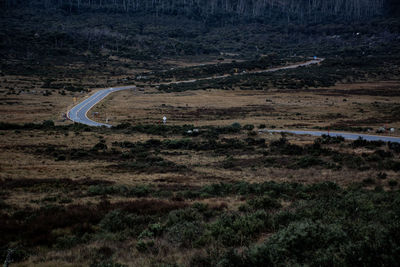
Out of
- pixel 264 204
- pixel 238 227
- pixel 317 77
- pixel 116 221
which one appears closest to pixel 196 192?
pixel 264 204

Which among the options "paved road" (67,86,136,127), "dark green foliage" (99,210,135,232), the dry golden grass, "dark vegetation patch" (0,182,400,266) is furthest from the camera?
"paved road" (67,86,136,127)

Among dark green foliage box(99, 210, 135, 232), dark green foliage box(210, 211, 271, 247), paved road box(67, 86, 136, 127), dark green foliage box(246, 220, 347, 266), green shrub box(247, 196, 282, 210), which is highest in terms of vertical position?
dark green foliage box(246, 220, 347, 266)

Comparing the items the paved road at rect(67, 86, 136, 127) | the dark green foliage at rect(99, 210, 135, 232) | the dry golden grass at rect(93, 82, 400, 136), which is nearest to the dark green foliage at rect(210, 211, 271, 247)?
the dark green foliage at rect(99, 210, 135, 232)

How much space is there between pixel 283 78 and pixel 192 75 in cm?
3247

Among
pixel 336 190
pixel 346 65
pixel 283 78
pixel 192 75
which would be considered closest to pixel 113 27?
pixel 192 75

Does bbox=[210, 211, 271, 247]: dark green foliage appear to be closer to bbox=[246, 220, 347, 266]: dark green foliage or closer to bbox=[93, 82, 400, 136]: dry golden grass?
bbox=[246, 220, 347, 266]: dark green foliage

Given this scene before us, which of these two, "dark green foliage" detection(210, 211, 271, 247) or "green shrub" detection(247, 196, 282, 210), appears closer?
"dark green foliage" detection(210, 211, 271, 247)

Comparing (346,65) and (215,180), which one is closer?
(215,180)

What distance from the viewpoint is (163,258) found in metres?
6.23

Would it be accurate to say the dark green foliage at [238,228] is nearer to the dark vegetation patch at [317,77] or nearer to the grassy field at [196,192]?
the grassy field at [196,192]

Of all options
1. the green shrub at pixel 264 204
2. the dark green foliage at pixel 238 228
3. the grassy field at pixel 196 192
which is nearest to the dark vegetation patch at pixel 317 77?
the grassy field at pixel 196 192

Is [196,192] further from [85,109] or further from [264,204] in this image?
[85,109]

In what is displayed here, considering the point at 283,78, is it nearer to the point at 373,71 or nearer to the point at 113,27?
the point at 373,71

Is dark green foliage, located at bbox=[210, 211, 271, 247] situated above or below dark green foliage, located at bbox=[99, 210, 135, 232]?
above
